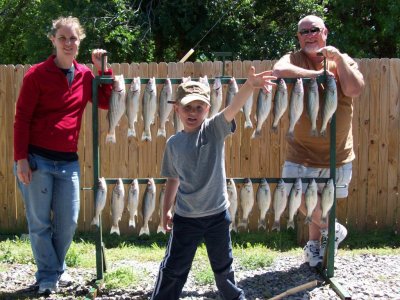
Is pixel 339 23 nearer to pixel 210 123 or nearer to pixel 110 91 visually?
pixel 110 91

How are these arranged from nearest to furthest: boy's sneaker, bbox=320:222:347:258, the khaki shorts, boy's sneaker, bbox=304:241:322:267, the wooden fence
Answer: the khaki shorts, boy's sneaker, bbox=320:222:347:258, boy's sneaker, bbox=304:241:322:267, the wooden fence

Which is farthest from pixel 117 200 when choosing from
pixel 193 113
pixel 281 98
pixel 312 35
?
pixel 312 35

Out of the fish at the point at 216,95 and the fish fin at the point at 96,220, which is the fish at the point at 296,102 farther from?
the fish fin at the point at 96,220

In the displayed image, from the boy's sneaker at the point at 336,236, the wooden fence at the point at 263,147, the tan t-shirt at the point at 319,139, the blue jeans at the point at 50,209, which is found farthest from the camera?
the wooden fence at the point at 263,147

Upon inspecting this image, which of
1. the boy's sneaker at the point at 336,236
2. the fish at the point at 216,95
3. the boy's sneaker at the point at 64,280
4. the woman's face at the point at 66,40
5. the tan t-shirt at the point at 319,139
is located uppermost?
the woman's face at the point at 66,40

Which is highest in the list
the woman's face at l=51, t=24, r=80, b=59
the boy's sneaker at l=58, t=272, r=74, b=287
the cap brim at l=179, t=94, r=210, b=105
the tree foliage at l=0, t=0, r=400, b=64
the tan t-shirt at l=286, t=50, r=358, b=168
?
the tree foliage at l=0, t=0, r=400, b=64

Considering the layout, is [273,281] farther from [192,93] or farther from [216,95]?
[192,93]

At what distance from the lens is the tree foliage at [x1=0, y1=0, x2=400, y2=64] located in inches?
428

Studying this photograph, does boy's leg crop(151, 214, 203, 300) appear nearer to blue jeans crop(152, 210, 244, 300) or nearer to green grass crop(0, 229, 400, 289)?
blue jeans crop(152, 210, 244, 300)

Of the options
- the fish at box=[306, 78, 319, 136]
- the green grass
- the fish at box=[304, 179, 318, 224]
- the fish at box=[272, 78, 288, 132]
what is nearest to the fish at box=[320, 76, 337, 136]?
the fish at box=[306, 78, 319, 136]

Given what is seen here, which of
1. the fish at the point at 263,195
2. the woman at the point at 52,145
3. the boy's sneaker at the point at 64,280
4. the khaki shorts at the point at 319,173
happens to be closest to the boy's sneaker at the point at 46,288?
the woman at the point at 52,145

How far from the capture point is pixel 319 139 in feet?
18.4

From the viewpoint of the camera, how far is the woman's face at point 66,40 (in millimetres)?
5199

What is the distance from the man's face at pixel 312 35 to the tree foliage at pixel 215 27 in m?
5.73
